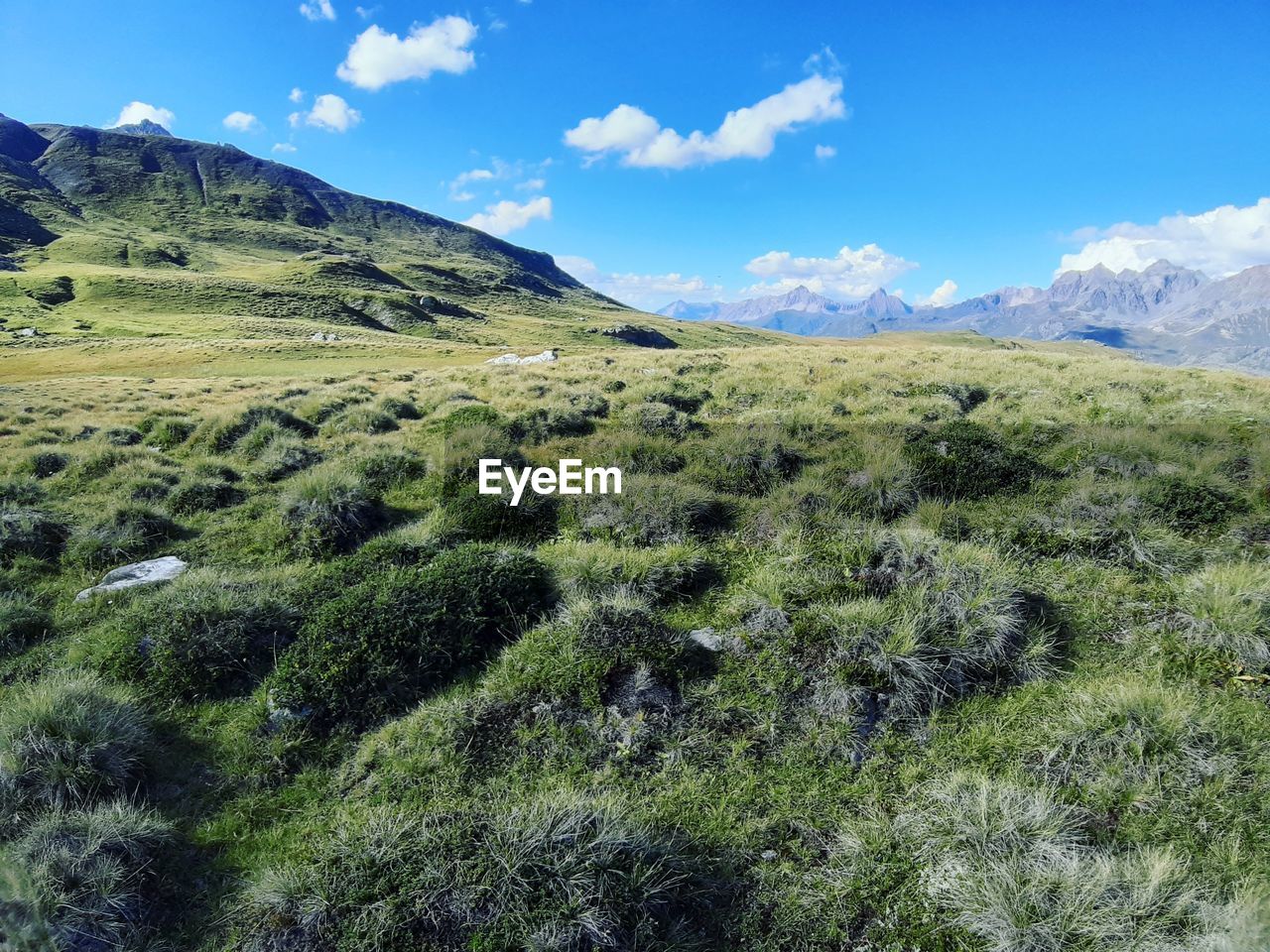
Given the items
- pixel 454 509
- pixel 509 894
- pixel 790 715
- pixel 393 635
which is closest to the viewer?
pixel 509 894

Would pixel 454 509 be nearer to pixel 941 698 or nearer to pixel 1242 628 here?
pixel 941 698

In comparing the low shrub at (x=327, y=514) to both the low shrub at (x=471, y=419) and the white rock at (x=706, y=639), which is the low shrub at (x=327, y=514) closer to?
the low shrub at (x=471, y=419)

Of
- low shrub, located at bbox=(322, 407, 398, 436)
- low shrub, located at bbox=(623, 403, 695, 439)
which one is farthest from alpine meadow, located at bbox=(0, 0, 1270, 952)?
low shrub, located at bbox=(322, 407, 398, 436)

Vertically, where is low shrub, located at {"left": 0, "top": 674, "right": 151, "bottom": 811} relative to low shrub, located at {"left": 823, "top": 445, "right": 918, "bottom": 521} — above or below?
below

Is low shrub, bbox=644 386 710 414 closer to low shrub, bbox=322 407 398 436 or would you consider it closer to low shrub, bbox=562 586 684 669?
low shrub, bbox=322 407 398 436

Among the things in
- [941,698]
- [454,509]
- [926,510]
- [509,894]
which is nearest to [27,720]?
[509,894]

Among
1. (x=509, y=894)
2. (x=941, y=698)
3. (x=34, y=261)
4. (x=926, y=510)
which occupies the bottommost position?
(x=509, y=894)
